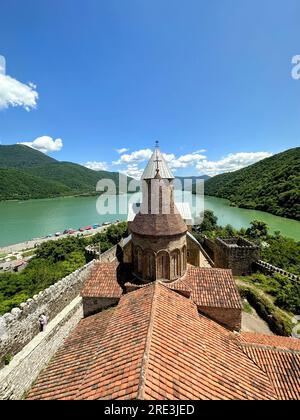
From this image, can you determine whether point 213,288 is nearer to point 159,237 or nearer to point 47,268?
point 159,237

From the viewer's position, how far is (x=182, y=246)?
27.1 ft

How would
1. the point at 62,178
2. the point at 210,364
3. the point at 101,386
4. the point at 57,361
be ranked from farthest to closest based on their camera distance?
the point at 62,178, the point at 57,361, the point at 210,364, the point at 101,386

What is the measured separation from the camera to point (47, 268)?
2238cm

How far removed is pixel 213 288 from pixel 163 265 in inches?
73.2

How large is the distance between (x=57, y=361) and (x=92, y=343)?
1.09 metres

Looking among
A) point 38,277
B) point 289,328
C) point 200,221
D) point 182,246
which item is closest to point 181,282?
point 182,246

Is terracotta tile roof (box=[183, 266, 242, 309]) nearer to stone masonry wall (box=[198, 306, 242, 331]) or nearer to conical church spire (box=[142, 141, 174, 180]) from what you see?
stone masonry wall (box=[198, 306, 242, 331])

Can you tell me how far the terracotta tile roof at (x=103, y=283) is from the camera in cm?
813

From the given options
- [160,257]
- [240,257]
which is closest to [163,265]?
[160,257]

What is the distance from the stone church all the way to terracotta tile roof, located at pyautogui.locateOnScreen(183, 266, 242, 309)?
3 centimetres

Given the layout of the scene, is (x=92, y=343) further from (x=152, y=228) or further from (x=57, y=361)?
(x=152, y=228)

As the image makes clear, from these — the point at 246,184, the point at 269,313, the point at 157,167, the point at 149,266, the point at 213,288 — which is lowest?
the point at 269,313

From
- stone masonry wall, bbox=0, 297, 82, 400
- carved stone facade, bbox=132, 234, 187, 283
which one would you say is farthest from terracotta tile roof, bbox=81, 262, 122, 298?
stone masonry wall, bbox=0, 297, 82, 400

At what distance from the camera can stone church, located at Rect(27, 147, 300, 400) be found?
392cm
